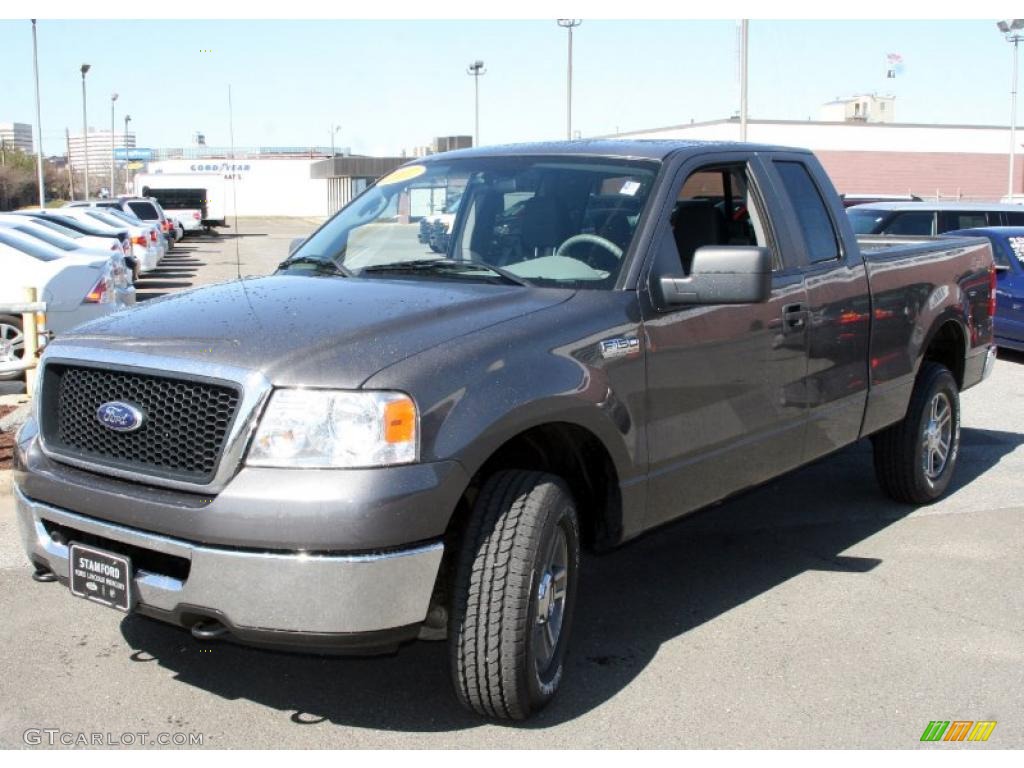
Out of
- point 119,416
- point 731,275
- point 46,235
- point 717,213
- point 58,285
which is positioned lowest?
point 58,285

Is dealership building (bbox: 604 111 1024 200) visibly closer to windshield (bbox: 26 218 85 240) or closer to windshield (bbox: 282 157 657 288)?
windshield (bbox: 26 218 85 240)

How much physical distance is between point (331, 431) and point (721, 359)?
1.91m

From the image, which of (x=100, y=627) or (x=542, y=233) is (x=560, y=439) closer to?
(x=542, y=233)

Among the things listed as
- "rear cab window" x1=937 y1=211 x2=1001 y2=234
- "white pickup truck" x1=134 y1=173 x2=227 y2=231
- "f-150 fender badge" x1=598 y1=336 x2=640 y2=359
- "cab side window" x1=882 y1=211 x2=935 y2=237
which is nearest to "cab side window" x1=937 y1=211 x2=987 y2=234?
"rear cab window" x1=937 y1=211 x2=1001 y2=234

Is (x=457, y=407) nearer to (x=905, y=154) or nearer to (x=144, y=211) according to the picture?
(x=144, y=211)

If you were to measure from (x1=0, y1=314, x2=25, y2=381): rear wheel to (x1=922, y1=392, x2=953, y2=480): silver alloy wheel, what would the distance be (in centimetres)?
815

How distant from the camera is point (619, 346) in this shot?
13.9ft

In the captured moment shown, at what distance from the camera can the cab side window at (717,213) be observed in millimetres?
5039

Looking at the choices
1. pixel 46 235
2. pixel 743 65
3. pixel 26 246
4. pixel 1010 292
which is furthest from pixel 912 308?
pixel 743 65

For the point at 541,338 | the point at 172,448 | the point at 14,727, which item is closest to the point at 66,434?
the point at 172,448

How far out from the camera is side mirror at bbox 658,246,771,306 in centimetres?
434

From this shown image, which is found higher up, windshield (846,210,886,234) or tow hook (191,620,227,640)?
windshield (846,210,886,234)

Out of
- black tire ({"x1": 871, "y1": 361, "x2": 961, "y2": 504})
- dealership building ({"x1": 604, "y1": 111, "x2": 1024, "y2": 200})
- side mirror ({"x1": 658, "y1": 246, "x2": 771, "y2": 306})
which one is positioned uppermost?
dealership building ({"x1": 604, "y1": 111, "x2": 1024, "y2": 200})

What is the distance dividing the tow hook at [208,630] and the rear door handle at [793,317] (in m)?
2.78
